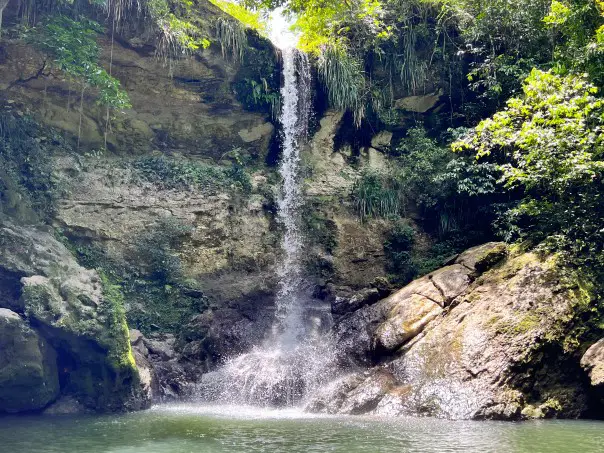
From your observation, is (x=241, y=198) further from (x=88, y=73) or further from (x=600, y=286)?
(x=600, y=286)

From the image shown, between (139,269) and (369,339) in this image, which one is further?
(139,269)

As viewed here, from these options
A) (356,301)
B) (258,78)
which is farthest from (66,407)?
(258,78)

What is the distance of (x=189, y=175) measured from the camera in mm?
16109

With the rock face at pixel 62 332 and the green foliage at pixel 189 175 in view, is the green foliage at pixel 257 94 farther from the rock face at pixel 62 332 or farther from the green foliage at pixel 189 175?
the rock face at pixel 62 332

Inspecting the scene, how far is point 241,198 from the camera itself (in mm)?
16312

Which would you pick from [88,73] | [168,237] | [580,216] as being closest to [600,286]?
[580,216]

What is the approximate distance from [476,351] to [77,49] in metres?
11.7

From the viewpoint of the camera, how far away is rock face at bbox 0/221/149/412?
10078 mm

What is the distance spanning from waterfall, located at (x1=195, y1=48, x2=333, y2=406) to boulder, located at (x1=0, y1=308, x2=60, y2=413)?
10.2 feet

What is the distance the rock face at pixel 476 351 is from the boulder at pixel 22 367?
4.96 m

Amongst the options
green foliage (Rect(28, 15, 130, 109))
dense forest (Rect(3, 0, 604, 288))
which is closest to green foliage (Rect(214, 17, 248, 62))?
dense forest (Rect(3, 0, 604, 288))

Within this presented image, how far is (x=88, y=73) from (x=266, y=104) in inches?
210

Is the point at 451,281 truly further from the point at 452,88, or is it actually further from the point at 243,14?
the point at 243,14

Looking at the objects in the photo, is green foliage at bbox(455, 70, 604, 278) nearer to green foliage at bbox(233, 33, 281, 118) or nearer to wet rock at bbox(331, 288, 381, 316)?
wet rock at bbox(331, 288, 381, 316)
